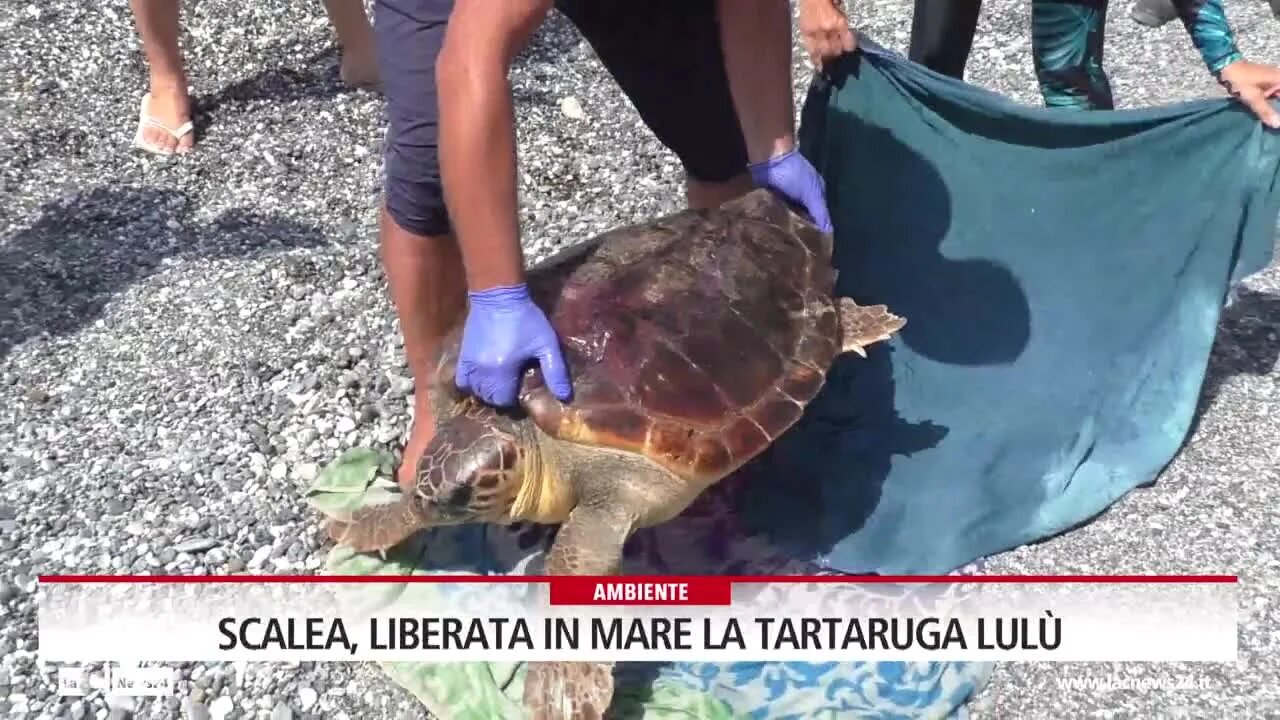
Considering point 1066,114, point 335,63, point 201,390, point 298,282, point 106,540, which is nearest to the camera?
point 106,540

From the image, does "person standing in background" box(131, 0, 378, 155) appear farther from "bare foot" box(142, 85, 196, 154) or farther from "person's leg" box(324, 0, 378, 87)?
"person's leg" box(324, 0, 378, 87)

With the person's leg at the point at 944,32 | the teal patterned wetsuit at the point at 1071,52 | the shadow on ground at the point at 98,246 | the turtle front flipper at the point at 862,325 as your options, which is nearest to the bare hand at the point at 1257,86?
the teal patterned wetsuit at the point at 1071,52

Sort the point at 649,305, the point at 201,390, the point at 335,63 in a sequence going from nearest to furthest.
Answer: the point at 649,305 → the point at 201,390 → the point at 335,63

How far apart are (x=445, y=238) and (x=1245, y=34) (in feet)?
10.9

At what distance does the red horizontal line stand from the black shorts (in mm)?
632

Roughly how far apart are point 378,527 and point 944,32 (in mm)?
1749

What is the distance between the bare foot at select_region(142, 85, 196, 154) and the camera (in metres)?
3.23

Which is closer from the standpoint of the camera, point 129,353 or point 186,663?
point 186,663

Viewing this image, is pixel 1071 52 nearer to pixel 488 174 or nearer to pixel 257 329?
pixel 488 174

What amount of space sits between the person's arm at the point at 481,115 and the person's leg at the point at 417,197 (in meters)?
0.32

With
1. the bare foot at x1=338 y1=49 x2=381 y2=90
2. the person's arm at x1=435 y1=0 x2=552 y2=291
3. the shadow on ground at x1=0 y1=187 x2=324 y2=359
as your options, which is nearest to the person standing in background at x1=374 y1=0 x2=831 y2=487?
the person's arm at x1=435 y1=0 x2=552 y2=291

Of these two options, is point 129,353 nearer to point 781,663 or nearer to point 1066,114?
point 781,663

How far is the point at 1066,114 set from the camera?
2.17 metres

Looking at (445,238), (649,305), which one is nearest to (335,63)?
(445,238)
